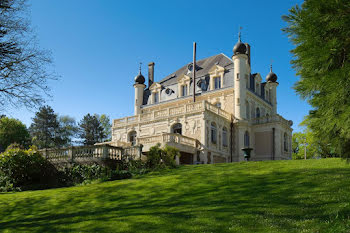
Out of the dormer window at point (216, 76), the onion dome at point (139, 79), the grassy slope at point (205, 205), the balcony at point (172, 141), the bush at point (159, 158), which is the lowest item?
the grassy slope at point (205, 205)

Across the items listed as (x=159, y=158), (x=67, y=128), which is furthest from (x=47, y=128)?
(x=159, y=158)

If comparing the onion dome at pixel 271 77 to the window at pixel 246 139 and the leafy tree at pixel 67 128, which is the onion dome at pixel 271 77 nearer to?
the window at pixel 246 139

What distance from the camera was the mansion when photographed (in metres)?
30.2

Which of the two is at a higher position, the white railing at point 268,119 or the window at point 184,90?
the window at point 184,90

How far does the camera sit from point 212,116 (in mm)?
31359

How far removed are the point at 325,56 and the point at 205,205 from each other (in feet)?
23.0

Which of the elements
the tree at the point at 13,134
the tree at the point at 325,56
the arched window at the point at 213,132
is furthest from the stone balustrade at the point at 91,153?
the tree at the point at 13,134

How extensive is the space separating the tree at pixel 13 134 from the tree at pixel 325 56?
61039 mm

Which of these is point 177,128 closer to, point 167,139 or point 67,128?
point 167,139

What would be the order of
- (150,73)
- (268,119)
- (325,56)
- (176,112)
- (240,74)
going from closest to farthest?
(325,56) → (176,112) → (240,74) → (268,119) → (150,73)

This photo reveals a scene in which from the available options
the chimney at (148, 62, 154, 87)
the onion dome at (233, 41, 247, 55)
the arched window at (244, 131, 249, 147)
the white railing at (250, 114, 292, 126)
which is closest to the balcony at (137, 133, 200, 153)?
the arched window at (244, 131, 249, 147)

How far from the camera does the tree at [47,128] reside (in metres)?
65.3

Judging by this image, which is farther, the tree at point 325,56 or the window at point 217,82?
the window at point 217,82

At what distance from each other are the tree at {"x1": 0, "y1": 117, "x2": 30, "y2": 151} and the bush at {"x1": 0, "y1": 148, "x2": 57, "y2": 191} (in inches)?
1629
